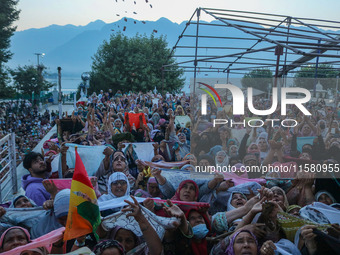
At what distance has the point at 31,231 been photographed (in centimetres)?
271

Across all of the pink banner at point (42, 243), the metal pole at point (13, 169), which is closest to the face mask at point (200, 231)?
the pink banner at point (42, 243)

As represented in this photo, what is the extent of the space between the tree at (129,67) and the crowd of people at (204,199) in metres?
23.8

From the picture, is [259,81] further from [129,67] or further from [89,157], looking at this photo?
[129,67]

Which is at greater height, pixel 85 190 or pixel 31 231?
pixel 85 190

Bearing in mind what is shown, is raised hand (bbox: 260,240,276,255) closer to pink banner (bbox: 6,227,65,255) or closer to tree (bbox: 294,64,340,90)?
pink banner (bbox: 6,227,65,255)

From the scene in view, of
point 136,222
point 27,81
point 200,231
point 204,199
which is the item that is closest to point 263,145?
point 204,199

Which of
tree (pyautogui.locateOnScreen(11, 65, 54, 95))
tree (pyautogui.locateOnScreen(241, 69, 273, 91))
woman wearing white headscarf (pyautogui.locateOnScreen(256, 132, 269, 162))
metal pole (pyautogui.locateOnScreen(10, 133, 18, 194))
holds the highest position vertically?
tree (pyautogui.locateOnScreen(11, 65, 54, 95))

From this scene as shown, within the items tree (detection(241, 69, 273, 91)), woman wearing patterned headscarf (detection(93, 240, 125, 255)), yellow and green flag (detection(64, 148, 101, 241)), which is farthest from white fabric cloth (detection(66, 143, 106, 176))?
tree (detection(241, 69, 273, 91))

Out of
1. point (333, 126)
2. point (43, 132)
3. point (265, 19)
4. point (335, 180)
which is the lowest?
point (43, 132)

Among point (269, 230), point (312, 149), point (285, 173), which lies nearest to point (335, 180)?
point (285, 173)

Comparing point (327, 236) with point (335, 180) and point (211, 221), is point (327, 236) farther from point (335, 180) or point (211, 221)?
point (335, 180)

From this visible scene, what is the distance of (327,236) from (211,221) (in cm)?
104

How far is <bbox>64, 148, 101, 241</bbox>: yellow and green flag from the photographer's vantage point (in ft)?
7.82

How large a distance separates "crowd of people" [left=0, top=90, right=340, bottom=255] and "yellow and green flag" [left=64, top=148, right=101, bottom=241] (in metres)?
0.11
